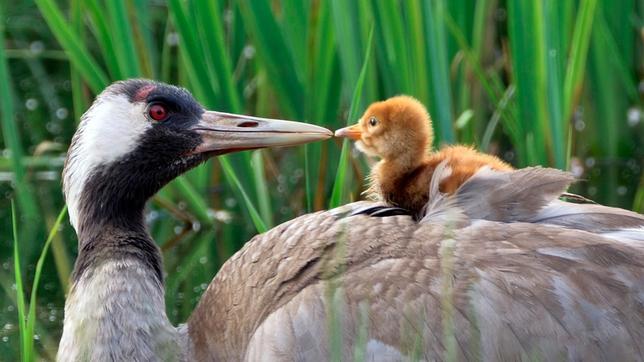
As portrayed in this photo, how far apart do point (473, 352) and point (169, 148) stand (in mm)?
1236

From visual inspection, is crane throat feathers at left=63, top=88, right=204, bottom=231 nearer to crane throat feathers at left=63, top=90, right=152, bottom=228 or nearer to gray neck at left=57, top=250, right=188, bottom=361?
crane throat feathers at left=63, top=90, right=152, bottom=228

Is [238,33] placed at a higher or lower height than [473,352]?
higher

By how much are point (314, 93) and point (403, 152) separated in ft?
3.08

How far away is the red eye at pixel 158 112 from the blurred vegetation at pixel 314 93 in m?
0.58

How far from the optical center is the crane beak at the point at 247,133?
14.3 ft

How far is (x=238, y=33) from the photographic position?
6.31 m

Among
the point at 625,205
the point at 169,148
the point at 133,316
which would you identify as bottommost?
the point at 625,205

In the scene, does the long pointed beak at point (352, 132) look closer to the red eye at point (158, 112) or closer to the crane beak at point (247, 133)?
the crane beak at point (247, 133)

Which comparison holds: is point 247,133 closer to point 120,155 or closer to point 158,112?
point 158,112

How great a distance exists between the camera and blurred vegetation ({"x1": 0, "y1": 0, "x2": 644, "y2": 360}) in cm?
549

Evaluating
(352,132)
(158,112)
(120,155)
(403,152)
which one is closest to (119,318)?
(120,155)

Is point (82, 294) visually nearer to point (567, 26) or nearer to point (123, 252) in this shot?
point (123, 252)

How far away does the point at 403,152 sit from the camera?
16.7ft

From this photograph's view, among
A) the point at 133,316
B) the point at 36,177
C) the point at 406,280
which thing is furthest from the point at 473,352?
the point at 36,177
